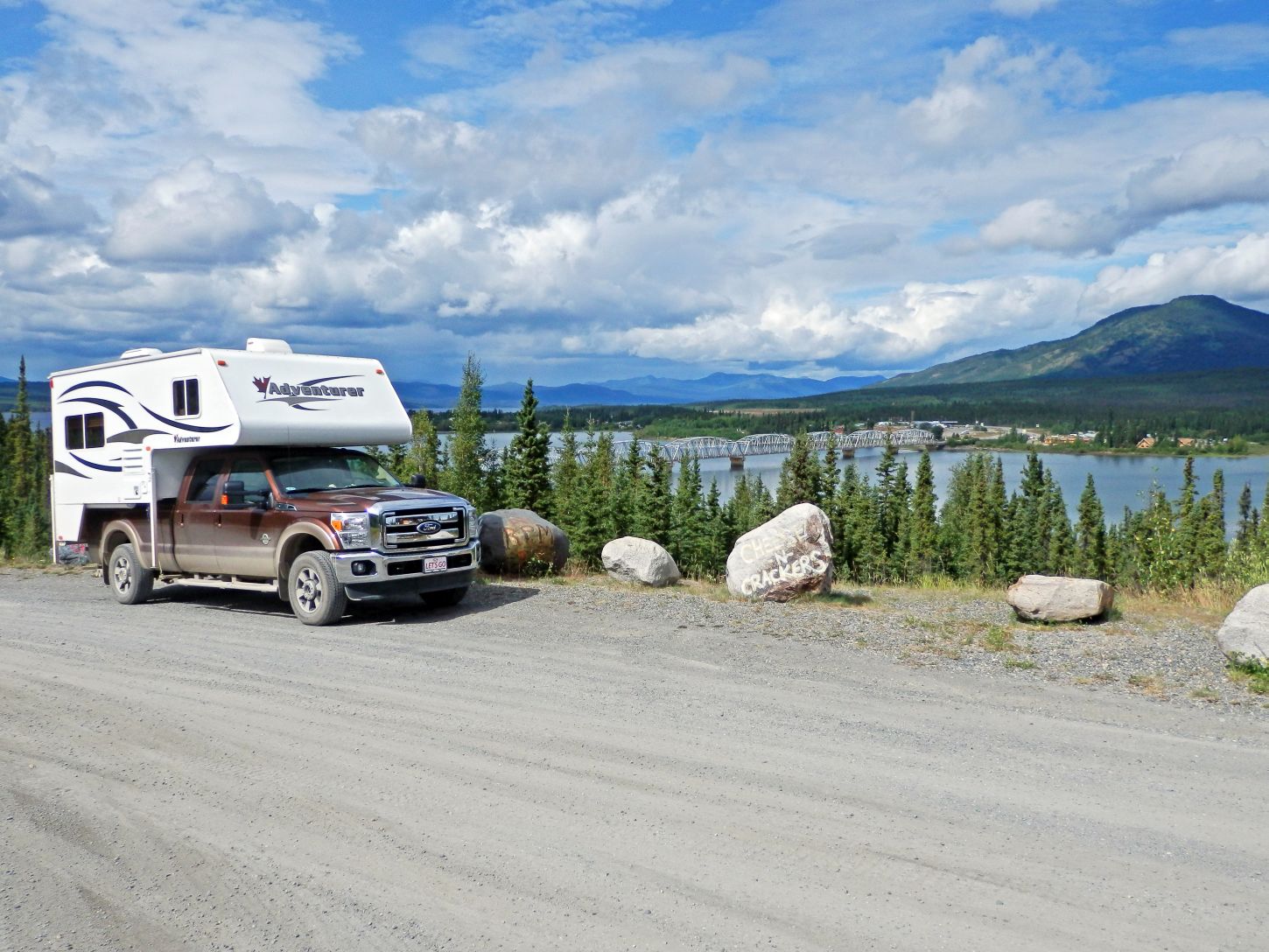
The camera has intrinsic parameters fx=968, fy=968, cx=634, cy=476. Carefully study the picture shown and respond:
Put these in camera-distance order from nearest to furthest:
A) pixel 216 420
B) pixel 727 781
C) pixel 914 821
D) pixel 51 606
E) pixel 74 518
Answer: pixel 914 821 < pixel 727 781 < pixel 216 420 < pixel 51 606 < pixel 74 518

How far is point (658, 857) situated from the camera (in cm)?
504

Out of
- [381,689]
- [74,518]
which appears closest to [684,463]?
[74,518]

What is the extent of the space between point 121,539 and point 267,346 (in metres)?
3.96

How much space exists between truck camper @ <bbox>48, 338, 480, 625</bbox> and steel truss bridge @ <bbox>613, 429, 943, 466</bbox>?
98773mm

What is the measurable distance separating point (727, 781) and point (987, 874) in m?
1.77

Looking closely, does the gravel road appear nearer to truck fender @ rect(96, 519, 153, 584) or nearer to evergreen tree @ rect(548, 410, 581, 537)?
truck fender @ rect(96, 519, 153, 584)

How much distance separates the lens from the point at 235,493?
42.5 ft

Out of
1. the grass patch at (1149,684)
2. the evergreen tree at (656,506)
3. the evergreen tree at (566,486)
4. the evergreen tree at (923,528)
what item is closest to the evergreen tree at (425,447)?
the evergreen tree at (566,486)

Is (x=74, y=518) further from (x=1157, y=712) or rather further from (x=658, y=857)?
(x=1157, y=712)

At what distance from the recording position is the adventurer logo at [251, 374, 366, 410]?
13.1 m

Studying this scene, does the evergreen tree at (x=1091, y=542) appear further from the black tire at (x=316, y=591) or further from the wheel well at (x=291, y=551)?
the black tire at (x=316, y=591)

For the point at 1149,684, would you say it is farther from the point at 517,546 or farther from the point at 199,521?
the point at 199,521

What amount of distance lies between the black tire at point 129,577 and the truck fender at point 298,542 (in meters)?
3.02

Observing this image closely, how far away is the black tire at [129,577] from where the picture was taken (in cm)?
1422
